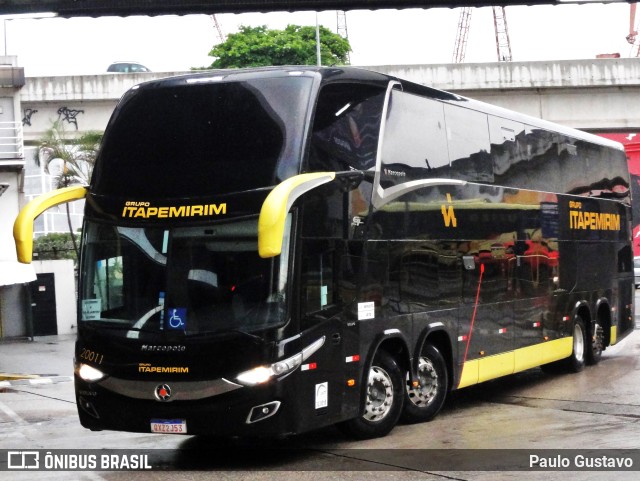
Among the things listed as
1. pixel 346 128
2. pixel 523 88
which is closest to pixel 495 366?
pixel 346 128

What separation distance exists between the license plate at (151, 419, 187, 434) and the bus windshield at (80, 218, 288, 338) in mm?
803

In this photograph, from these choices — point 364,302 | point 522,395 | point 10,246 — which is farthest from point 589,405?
point 10,246

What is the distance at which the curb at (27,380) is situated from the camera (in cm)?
2228

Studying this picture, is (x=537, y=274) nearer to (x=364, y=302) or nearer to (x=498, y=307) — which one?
(x=498, y=307)

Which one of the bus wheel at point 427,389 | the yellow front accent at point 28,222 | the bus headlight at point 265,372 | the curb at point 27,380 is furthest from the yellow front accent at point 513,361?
the curb at point 27,380

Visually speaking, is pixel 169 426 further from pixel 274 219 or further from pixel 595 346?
pixel 595 346

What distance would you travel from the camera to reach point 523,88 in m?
39.9

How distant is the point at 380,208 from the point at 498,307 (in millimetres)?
3817

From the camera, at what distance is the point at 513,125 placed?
1683 cm

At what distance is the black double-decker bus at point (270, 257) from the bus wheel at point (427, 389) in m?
0.02

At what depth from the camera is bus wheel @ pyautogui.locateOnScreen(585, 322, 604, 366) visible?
20047mm

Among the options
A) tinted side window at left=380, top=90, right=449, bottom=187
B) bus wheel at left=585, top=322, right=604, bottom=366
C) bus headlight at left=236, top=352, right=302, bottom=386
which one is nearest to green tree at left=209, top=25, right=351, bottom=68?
bus wheel at left=585, top=322, right=604, bottom=366

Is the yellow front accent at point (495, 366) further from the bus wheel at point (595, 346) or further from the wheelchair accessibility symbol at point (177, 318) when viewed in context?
the wheelchair accessibility symbol at point (177, 318)

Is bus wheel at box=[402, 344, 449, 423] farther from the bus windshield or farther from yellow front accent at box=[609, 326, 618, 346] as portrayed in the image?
yellow front accent at box=[609, 326, 618, 346]
